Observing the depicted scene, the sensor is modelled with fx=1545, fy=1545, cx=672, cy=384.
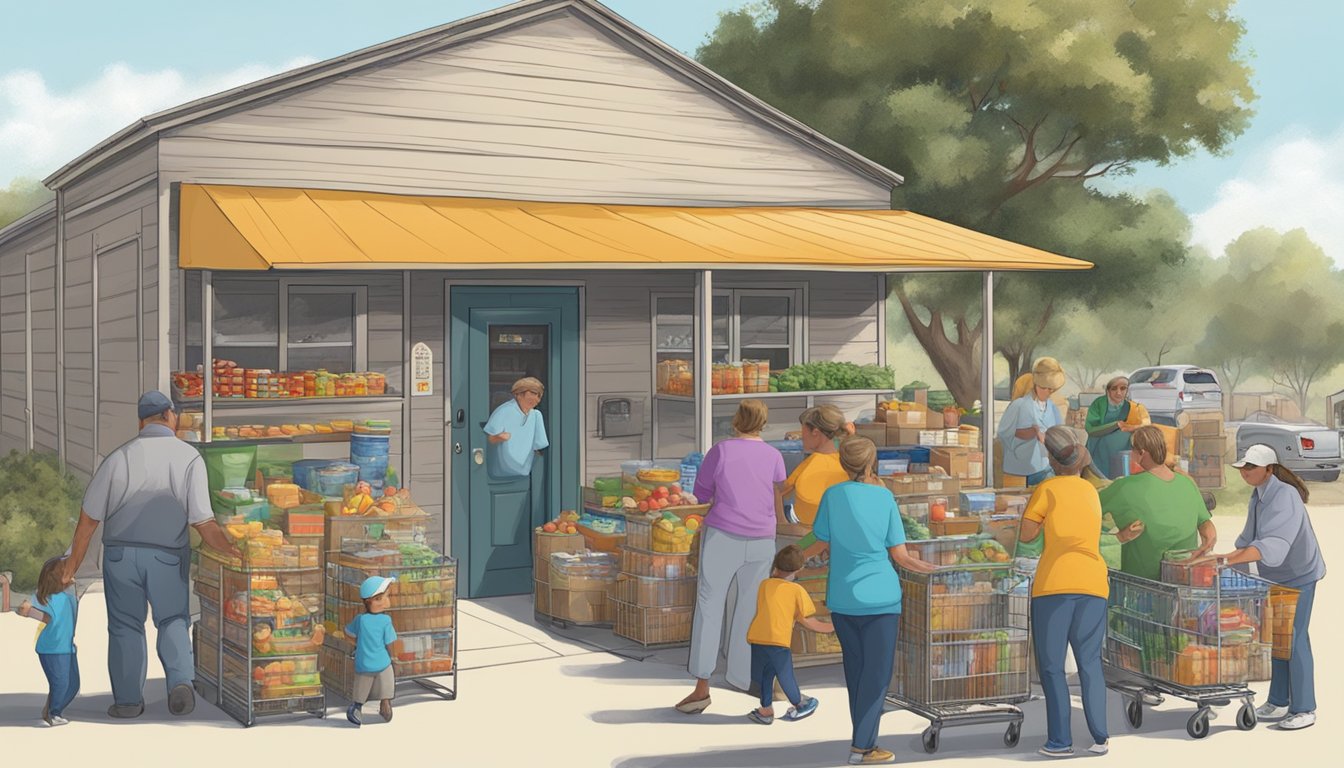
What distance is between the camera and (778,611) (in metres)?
9.36

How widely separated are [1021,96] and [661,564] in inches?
786

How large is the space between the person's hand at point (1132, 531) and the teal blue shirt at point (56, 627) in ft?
20.9

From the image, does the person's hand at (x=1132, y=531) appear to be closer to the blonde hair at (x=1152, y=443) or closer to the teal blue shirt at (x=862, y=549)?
the blonde hair at (x=1152, y=443)

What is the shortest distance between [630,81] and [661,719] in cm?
779

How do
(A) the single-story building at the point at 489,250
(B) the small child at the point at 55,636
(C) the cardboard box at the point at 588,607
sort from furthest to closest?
(A) the single-story building at the point at 489,250
(C) the cardboard box at the point at 588,607
(B) the small child at the point at 55,636

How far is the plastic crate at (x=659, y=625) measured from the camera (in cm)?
1166

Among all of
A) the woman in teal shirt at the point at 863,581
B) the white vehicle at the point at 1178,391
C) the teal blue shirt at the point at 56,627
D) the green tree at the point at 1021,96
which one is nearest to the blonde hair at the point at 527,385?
the teal blue shirt at the point at 56,627

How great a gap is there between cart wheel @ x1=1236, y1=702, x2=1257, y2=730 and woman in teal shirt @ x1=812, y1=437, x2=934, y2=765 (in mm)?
2434

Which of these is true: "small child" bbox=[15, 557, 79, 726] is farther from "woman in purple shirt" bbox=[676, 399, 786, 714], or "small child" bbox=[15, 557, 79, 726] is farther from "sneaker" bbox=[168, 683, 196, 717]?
"woman in purple shirt" bbox=[676, 399, 786, 714]

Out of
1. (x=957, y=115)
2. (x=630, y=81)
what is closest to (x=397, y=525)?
(x=630, y=81)

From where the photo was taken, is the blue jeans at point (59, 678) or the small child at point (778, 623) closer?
the small child at point (778, 623)

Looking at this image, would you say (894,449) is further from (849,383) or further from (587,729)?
(587,729)

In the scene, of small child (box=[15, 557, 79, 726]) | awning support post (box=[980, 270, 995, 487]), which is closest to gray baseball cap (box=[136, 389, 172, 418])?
small child (box=[15, 557, 79, 726])

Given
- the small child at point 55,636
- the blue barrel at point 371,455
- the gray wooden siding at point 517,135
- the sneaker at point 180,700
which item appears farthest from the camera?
the gray wooden siding at point 517,135
